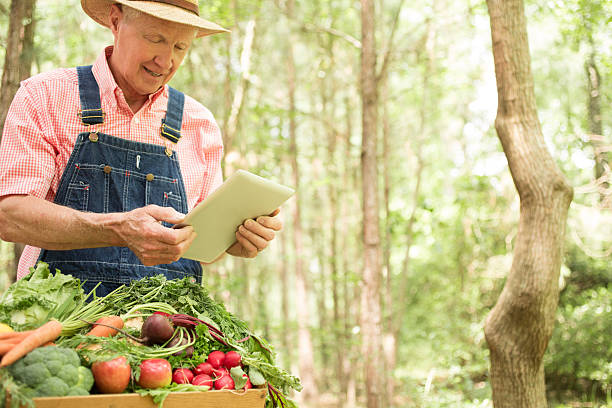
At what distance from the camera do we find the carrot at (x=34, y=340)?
129 centimetres

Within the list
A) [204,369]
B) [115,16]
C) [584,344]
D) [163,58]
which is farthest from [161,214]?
[584,344]

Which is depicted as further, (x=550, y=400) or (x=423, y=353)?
(x=423, y=353)

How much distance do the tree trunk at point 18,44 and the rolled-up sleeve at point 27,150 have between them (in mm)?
1735

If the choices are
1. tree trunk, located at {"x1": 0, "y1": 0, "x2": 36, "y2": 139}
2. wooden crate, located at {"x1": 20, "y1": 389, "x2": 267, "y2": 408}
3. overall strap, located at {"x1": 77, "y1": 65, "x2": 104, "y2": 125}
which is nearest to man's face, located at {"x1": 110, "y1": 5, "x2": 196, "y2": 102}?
overall strap, located at {"x1": 77, "y1": 65, "x2": 104, "y2": 125}

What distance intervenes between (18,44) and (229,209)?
8.57 ft

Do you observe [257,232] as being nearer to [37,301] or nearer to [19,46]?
[37,301]

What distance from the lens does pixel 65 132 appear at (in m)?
2.08

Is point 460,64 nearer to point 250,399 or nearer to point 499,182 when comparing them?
point 499,182

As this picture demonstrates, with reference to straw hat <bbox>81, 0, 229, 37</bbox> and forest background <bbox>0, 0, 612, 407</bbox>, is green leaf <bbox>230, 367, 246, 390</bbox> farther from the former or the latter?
forest background <bbox>0, 0, 612, 407</bbox>

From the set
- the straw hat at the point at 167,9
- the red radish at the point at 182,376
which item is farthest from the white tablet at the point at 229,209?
the straw hat at the point at 167,9

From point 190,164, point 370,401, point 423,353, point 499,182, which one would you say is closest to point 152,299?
point 190,164

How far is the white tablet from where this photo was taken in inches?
69.0

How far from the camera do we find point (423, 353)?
39.0ft

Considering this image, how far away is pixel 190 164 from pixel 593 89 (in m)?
11.4
